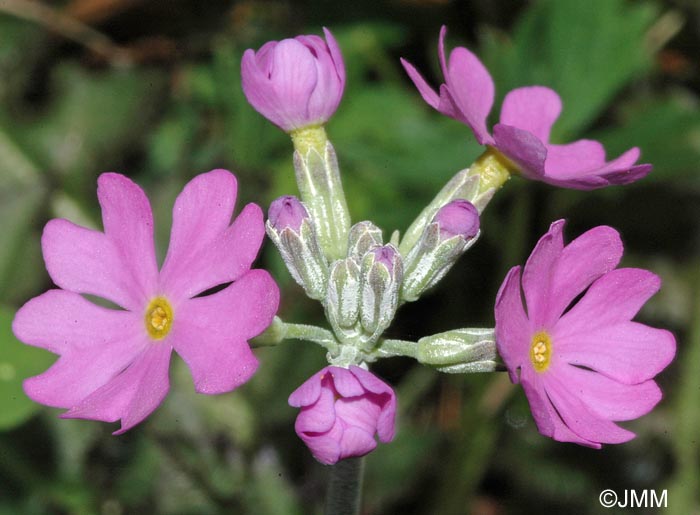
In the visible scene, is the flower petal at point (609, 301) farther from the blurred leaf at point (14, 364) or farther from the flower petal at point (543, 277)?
the blurred leaf at point (14, 364)

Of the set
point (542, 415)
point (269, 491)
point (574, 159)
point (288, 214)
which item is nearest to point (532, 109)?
point (574, 159)

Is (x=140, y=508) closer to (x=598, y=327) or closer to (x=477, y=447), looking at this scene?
(x=477, y=447)

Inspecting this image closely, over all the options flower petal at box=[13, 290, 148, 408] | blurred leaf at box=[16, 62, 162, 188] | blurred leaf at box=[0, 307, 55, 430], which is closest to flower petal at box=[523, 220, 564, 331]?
flower petal at box=[13, 290, 148, 408]

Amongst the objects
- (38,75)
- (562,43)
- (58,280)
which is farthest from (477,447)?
(38,75)

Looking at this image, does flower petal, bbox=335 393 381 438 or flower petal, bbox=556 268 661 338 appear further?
flower petal, bbox=556 268 661 338

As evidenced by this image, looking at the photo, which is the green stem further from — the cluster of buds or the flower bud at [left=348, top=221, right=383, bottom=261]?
the flower bud at [left=348, top=221, right=383, bottom=261]

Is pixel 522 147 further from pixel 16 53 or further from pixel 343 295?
pixel 16 53
